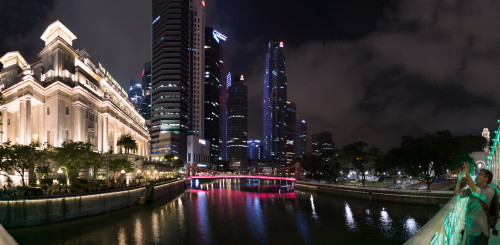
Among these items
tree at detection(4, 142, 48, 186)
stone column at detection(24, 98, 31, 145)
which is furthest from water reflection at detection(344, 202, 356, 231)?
stone column at detection(24, 98, 31, 145)

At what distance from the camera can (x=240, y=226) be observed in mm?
35469

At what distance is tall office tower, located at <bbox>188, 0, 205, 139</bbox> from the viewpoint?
18538 cm

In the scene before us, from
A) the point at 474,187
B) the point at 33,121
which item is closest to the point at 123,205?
the point at 33,121

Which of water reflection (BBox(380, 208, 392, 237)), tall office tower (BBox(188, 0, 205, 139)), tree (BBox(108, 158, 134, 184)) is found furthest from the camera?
tall office tower (BBox(188, 0, 205, 139))

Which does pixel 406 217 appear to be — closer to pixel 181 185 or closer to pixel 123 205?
pixel 123 205

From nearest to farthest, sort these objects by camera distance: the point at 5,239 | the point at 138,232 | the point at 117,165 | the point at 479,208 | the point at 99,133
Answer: the point at 5,239, the point at 479,208, the point at 138,232, the point at 117,165, the point at 99,133

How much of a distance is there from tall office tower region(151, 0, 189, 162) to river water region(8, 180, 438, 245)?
10751cm

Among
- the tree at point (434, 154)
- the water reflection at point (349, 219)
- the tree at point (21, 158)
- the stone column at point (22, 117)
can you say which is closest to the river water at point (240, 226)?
the water reflection at point (349, 219)

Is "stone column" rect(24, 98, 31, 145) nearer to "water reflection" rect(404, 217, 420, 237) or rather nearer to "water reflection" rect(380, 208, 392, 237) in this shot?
"water reflection" rect(380, 208, 392, 237)

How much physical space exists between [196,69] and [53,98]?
454 feet

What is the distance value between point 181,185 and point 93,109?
41.5 metres

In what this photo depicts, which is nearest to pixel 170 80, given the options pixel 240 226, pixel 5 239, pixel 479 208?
pixel 240 226

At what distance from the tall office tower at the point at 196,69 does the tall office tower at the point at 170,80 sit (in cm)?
2760

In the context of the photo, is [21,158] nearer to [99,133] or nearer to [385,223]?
[99,133]
